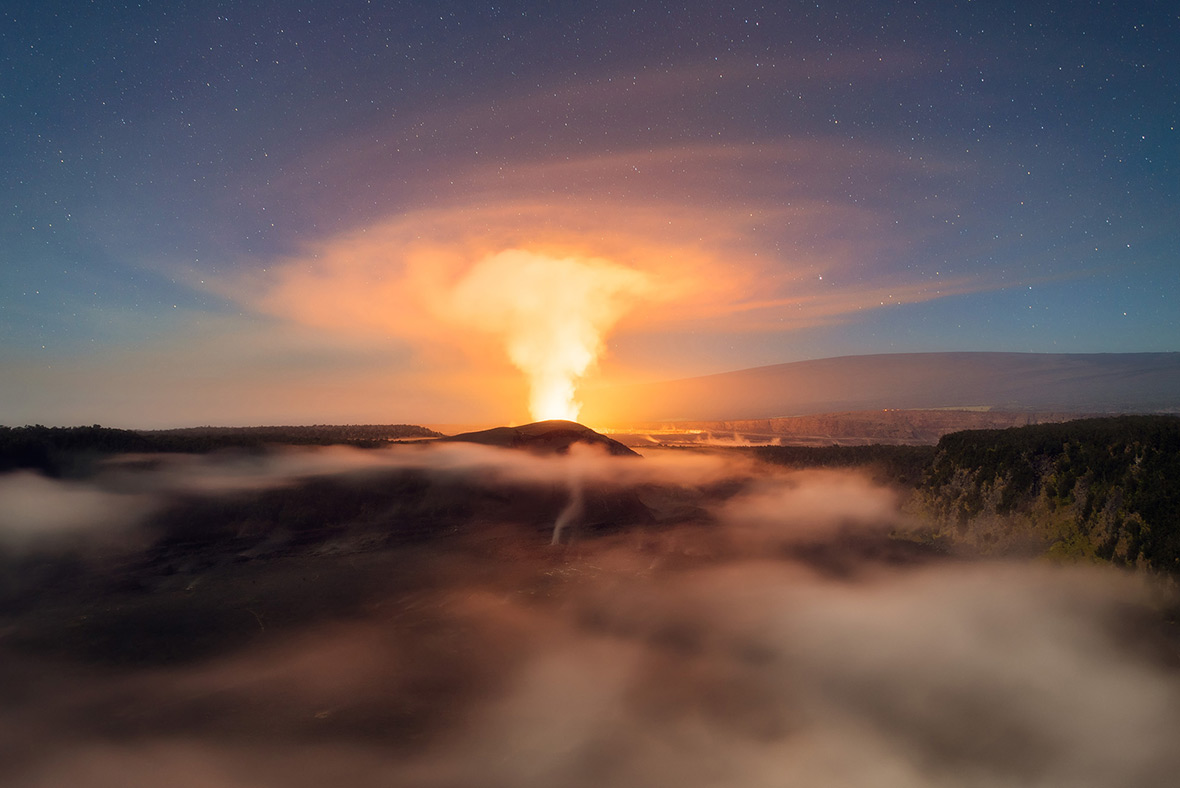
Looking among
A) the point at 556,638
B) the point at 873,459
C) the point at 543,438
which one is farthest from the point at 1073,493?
the point at 543,438

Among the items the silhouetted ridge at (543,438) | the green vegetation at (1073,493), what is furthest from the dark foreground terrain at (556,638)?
the silhouetted ridge at (543,438)

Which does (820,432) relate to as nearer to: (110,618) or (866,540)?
(866,540)

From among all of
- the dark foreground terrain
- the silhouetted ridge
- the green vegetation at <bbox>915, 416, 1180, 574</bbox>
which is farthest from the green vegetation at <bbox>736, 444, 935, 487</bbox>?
the silhouetted ridge

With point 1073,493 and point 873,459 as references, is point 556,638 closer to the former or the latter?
point 1073,493

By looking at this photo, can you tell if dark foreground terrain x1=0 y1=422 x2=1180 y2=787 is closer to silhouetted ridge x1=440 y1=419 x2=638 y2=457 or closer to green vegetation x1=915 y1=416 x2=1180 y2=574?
green vegetation x1=915 y1=416 x2=1180 y2=574

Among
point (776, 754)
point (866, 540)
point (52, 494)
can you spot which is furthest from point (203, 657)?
point (866, 540)

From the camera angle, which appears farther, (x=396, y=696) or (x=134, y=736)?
(x=396, y=696)
